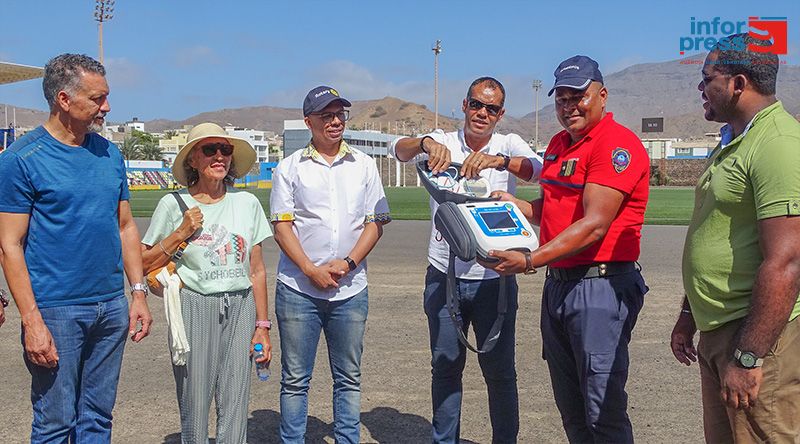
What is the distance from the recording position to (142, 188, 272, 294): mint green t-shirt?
4477mm

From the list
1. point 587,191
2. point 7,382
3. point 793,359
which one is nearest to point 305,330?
point 587,191

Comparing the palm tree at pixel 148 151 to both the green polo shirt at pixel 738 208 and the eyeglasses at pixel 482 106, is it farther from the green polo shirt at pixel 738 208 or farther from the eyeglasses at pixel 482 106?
the green polo shirt at pixel 738 208

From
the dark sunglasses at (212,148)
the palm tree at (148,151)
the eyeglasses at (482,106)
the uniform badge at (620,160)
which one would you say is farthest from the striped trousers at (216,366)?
the palm tree at (148,151)

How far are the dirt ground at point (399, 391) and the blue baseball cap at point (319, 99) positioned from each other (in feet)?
7.74

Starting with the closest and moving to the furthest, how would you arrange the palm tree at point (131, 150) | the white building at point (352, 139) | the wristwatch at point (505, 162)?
the wristwatch at point (505, 162)
the white building at point (352, 139)
the palm tree at point (131, 150)

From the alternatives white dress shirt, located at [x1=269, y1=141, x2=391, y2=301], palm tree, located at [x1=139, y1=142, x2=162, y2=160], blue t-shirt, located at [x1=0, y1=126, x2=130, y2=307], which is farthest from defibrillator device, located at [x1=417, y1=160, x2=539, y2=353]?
palm tree, located at [x1=139, y1=142, x2=162, y2=160]

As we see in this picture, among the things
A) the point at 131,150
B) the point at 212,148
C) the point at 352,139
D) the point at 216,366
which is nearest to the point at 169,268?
the point at 216,366

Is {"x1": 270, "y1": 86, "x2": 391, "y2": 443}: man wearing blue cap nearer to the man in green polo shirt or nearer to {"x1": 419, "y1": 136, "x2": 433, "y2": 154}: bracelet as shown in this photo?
{"x1": 419, "y1": 136, "x2": 433, "y2": 154}: bracelet

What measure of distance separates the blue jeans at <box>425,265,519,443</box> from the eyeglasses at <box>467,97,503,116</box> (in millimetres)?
1103

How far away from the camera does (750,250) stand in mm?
3256

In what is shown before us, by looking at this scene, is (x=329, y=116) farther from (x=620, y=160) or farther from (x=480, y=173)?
(x=620, y=160)

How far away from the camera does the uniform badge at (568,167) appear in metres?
4.11

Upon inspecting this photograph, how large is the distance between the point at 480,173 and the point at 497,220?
98 cm

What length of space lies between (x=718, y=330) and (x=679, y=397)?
2.94m
